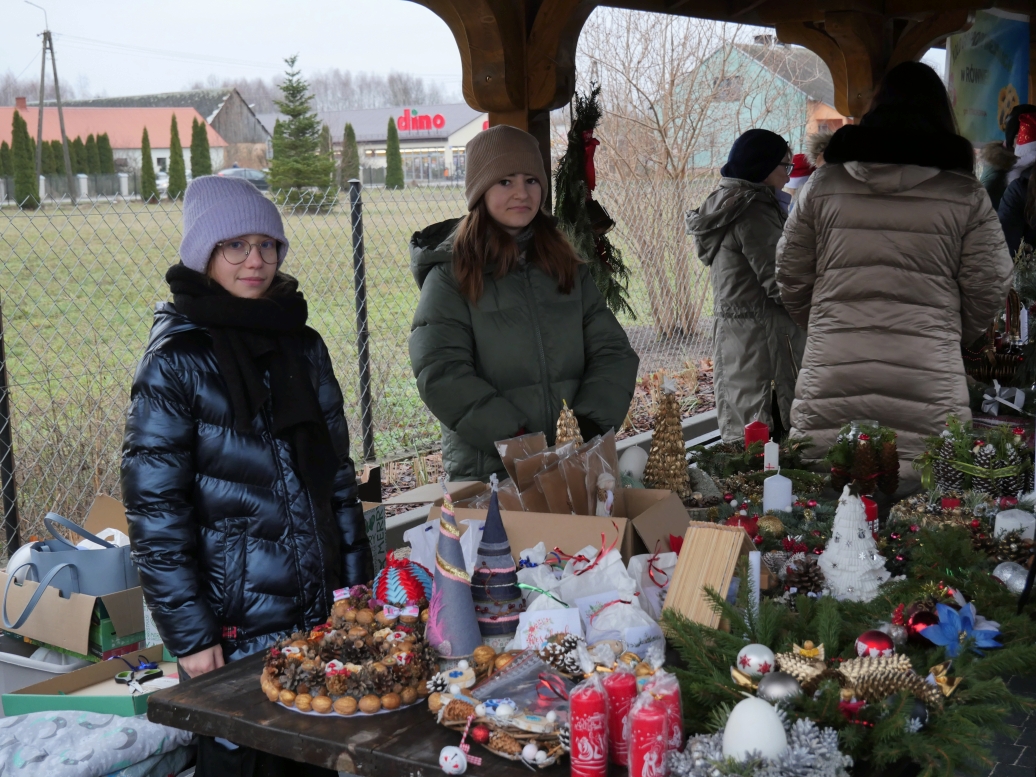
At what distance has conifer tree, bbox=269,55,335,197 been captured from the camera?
2036cm

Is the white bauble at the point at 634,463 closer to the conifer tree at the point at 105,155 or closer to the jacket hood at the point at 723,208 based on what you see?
the jacket hood at the point at 723,208

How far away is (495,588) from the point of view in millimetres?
1735

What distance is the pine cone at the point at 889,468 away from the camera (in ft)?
9.56

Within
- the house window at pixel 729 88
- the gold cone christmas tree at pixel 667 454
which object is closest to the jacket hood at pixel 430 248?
the gold cone christmas tree at pixel 667 454

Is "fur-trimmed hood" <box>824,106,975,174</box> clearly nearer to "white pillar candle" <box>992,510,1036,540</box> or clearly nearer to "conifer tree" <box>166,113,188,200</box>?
"white pillar candle" <box>992,510,1036,540</box>

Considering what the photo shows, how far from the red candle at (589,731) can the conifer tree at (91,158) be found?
700 inches

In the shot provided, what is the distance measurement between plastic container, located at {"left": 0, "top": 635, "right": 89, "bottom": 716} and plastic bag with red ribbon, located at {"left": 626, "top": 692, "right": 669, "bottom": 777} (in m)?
1.73

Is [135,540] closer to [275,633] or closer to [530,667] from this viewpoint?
[275,633]

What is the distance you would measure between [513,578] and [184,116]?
24.5m

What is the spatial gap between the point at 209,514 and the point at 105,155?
60.7 ft

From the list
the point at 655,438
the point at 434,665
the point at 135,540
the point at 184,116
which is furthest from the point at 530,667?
the point at 184,116

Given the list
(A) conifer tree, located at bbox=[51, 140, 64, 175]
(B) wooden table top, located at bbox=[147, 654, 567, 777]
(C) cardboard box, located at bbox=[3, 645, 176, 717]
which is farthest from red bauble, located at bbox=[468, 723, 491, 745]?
(A) conifer tree, located at bbox=[51, 140, 64, 175]

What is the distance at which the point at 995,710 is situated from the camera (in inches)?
54.9

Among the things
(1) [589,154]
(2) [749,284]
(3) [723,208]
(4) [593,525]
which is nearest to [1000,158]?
(2) [749,284]
